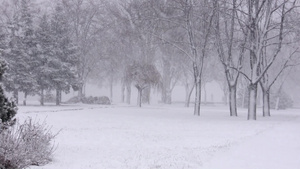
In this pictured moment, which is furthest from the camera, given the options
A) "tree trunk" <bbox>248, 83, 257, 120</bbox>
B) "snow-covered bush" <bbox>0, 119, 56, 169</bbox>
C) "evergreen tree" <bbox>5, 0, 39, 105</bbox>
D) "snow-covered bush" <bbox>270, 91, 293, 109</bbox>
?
"snow-covered bush" <bbox>270, 91, 293, 109</bbox>

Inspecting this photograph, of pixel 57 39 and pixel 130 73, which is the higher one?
pixel 57 39

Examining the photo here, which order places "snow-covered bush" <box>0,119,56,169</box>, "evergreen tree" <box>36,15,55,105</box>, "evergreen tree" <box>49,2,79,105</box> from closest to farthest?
"snow-covered bush" <box>0,119,56,169</box> < "evergreen tree" <box>36,15,55,105</box> < "evergreen tree" <box>49,2,79,105</box>

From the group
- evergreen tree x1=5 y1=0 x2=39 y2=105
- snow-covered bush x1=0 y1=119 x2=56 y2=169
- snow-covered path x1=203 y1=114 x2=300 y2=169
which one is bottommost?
snow-covered path x1=203 y1=114 x2=300 y2=169

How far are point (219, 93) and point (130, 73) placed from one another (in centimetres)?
6809

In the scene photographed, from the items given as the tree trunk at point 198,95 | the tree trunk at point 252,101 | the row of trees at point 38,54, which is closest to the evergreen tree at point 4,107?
the tree trunk at point 252,101

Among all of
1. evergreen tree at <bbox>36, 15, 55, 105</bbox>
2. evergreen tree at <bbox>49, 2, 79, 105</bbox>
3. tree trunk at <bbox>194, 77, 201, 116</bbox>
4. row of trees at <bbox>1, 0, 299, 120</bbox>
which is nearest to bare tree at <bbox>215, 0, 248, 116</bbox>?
row of trees at <bbox>1, 0, 299, 120</bbox>

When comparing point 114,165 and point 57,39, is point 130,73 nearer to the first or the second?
point 57,39

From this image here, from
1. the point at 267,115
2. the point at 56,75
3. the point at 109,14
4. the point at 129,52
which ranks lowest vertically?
the point at 267,115

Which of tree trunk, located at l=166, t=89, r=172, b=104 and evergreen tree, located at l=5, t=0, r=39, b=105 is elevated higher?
evergreen tree, located at l=5, t=0, r=39, b=105

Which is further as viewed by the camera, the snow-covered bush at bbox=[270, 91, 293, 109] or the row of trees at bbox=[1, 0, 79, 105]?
the snow-covered bush at bbox=[270, 91, 293, 109]

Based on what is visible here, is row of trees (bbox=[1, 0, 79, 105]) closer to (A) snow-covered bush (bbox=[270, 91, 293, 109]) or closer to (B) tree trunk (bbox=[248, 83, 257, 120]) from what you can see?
(B) tree trunk (bbox=[248, 83, 257, 120])

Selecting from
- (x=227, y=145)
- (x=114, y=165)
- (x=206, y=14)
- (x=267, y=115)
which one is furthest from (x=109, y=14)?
(x=114, y=165)

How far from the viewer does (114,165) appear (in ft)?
28.1

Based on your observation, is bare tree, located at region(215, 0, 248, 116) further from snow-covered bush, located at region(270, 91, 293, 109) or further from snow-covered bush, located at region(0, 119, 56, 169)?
snow-covered bush, located at region(270, 91, 293, 109)
